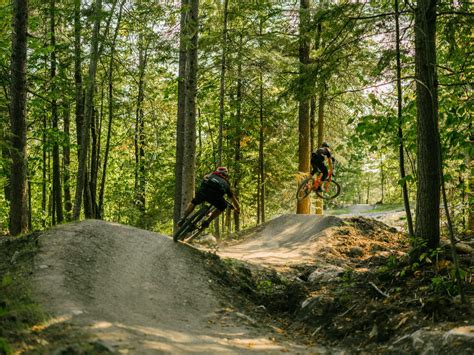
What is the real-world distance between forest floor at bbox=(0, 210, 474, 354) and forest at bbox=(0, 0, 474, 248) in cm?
119

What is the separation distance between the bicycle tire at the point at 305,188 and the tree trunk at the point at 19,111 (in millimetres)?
9933

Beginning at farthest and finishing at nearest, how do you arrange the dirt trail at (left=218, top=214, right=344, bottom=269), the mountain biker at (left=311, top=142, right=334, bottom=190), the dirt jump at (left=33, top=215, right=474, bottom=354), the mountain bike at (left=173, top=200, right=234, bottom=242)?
1. the mountain biker at (left=311, top=142, right=334, bottom=190)
2. the dirt trail at (left=218, top=214, right=344, bottom=269)
3. the mountain bike at (left=173, top=200, right=234, bottom=242)
4. the dirt jump at (left=33, top=215, right=474, bottom=354)

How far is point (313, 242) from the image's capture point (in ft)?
44.0

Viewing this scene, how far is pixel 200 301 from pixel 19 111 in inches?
291

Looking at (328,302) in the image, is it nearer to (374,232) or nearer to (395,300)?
(395,300)

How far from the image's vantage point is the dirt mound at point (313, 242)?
11781mm

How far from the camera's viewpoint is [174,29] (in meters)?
13.2

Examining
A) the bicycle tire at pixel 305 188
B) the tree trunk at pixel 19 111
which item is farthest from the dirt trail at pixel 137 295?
the bicycle tire at pixel 305 188

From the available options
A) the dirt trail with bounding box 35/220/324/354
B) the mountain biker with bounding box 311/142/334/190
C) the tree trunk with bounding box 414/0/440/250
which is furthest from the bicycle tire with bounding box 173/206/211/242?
the mountain biker with bounding box 311/142/334/190

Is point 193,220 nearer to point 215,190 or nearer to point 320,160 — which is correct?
point 215,190

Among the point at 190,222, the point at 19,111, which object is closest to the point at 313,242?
the point at 190,222

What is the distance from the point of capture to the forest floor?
4.59m

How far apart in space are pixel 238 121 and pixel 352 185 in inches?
1963

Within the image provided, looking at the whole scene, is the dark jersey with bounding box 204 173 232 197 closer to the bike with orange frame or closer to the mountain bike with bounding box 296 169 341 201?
the bike with orange frame
